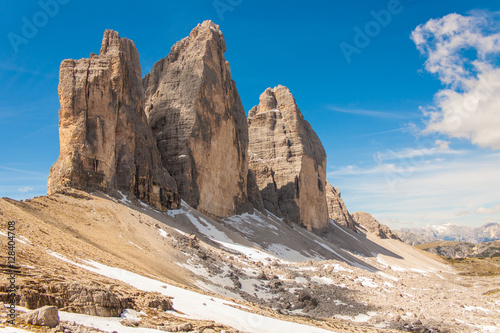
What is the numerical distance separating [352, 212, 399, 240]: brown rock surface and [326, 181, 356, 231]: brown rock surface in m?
12.7

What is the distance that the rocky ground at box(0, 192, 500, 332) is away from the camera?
1222 centimetres

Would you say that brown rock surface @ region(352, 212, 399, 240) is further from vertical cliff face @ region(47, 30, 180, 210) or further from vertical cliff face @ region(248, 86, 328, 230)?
vertical cliff face @ region(47, 30, 180, 210)

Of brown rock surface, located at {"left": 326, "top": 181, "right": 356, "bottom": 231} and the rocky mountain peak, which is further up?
the rocky mountain peak

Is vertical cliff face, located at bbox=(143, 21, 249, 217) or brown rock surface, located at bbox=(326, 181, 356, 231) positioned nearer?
vertical cliff face, located at bbox=(143, 21, 249, 217)

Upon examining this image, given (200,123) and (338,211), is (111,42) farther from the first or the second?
(338,211)

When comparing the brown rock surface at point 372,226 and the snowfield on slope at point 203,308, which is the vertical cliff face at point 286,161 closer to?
the brown rock surface at point 372,226

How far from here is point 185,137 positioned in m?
56.0

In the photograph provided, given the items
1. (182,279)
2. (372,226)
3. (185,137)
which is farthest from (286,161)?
(182,279)

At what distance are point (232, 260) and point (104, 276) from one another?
64.0ft

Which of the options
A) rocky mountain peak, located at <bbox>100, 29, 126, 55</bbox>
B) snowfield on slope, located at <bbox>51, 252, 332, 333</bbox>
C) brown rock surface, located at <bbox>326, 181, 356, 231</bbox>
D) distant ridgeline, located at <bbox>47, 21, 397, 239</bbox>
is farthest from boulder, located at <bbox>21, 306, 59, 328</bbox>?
brown rock surface, located at <bbox>326, 181, 356, 231</bbox>

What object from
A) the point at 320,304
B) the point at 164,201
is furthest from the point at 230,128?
the point at 320,304

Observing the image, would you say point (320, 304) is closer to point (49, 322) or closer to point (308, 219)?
point (49, 322)

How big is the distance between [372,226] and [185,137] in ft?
287

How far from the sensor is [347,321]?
2356 cm
